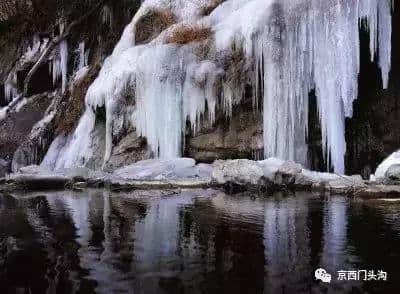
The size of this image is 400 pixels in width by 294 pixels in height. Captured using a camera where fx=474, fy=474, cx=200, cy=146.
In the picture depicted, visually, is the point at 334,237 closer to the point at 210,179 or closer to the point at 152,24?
the point at 210,179

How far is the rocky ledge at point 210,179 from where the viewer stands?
9097mm

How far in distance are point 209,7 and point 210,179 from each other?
22.3ft

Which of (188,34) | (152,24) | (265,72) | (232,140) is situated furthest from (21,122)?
(265,72)

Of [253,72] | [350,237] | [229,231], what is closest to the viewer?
[350,237]

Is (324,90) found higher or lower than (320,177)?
higher

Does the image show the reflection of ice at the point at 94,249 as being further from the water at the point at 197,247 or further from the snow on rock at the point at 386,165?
the snow on rock at the point at 386,165

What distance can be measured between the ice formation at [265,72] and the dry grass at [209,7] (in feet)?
0.54

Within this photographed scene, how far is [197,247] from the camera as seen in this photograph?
4.04m

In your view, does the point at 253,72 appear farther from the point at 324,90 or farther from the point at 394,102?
the point at 394,102

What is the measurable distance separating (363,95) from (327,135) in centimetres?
217

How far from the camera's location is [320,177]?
10.2 metres

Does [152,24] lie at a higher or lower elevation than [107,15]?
lower

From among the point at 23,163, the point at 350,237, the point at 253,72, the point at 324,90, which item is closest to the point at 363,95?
the point at 324,90

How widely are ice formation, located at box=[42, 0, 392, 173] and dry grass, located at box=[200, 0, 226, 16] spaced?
164mm
